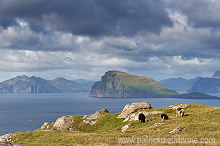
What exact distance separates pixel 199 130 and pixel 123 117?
105 feet

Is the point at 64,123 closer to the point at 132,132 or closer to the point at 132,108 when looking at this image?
the point at 132,108

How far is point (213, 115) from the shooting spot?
49.1m

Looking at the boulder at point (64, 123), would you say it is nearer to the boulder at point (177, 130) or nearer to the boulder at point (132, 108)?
the boulder at point (132, 108)

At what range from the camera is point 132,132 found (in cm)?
4059

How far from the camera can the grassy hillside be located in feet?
104

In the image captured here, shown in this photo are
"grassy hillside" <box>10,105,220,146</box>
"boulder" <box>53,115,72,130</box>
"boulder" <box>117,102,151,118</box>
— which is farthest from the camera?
"boulder" <box>53,115,72,130</box>

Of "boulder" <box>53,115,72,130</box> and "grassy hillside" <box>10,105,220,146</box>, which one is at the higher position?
"grassy hillside" <box>10,105,220,146</box>

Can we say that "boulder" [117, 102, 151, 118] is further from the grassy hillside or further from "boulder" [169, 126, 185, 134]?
"boulder" [169, 126, 185, 134]

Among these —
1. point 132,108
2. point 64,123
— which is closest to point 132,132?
point 132,108

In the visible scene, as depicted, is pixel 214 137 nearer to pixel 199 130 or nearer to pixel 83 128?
pixel 199 130

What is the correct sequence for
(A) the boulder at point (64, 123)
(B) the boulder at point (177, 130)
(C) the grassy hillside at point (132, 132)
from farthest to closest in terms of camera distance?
(A) the boulder at point (64, 123) → (B) the boulder at point (177, 130) → (C) the grassy hillside at point (132, 132)

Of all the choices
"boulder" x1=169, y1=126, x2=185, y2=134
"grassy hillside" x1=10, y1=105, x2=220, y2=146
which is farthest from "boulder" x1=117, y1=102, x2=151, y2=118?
"boulder" x1=169, y1=126, x2=185, y2=134

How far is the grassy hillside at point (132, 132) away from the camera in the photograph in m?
31.8

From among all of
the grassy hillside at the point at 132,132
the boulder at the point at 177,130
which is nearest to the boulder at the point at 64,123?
the grassy hillside at the point at 132,132
